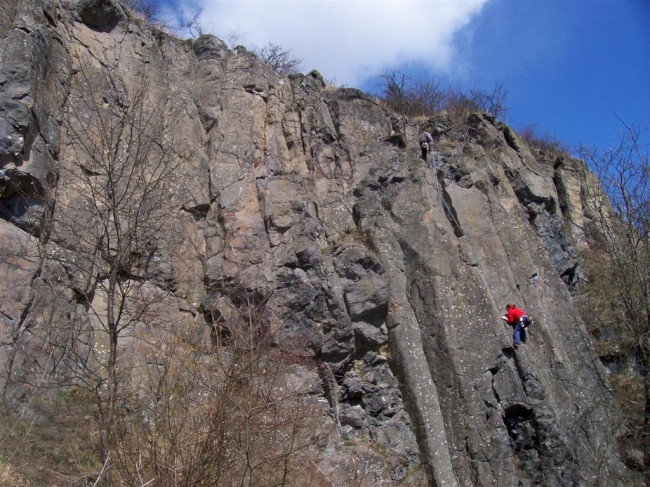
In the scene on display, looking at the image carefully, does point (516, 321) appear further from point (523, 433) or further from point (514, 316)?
point (523, 433)

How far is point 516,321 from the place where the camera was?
41.9 ft

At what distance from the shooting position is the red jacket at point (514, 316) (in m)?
12.8

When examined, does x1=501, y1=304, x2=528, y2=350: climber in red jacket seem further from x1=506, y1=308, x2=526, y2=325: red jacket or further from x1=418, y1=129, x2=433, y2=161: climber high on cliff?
x1=418, y1=129, x2=433, y2=161: climber high on cliff

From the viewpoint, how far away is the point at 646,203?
10156 millimetres

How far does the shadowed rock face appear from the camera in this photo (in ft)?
32.9

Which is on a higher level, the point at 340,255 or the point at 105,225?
the point at 340,255

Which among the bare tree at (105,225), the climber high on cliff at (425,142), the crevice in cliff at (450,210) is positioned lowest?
the bare tree at (105,225)

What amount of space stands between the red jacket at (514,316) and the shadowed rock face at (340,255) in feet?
1.90

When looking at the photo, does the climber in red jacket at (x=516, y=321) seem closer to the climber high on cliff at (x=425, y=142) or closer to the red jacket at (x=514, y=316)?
the red jacket at (x=514, y=316)

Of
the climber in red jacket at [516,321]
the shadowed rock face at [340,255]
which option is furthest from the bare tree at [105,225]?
the climber in red jacket at [516,321]

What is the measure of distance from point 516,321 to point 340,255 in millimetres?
4222

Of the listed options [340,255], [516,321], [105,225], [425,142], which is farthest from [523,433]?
[105,225]

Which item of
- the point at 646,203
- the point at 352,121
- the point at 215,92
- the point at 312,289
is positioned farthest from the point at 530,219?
the point at 215,92

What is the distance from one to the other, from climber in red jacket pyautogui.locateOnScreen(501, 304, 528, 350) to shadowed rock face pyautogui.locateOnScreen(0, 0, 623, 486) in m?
0.27
